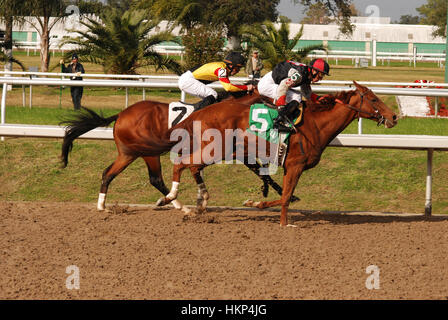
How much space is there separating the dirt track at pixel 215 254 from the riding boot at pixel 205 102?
1.05 metres

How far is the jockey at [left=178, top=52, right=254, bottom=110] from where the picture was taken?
6.85m

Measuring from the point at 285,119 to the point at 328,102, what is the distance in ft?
1.69

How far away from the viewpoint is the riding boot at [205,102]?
685cm

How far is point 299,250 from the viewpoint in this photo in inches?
213

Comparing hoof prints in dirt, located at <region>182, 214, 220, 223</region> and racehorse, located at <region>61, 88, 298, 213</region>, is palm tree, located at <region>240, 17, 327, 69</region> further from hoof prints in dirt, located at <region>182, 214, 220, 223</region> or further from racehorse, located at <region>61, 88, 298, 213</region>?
hoof prints in dirt, located at <region>182, 214, 220, 223</region>

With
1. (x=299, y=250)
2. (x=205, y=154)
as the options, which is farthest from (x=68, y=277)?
(x=205, y=154)

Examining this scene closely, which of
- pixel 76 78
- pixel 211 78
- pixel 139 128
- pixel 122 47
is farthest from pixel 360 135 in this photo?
pixel 122 47

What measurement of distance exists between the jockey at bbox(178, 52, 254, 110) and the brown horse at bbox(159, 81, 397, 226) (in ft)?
1.28

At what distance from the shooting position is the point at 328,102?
261 inches

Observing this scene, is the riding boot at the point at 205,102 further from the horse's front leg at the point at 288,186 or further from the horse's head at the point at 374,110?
the horse's head at the point at 374,110

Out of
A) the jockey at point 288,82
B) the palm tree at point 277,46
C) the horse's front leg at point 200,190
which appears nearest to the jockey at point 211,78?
the jockey at point 288,82

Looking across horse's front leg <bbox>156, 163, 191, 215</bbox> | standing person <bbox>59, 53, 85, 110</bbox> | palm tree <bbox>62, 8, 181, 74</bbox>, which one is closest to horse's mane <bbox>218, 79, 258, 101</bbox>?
horse's front leg <bbox>156, 163, 191, 215</bbox>
